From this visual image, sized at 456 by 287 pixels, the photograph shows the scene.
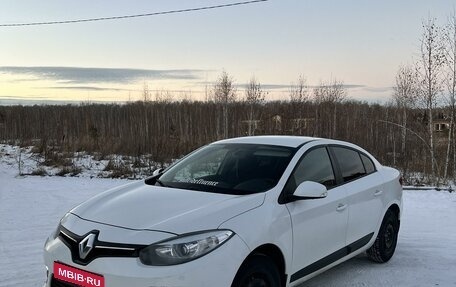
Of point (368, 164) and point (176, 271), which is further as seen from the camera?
point (368, 164)

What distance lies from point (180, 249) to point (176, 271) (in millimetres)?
152

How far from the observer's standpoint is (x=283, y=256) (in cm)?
364

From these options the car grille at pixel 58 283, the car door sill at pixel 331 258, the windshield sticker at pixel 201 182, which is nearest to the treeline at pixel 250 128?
the car door sill at pixel 331 258

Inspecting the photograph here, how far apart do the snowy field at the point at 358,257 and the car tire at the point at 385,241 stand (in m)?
0.12

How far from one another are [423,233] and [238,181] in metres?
4.30

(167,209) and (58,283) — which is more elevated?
(167,209)

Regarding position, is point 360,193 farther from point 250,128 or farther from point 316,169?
point 250,128

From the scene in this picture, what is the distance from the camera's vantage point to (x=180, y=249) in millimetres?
3006

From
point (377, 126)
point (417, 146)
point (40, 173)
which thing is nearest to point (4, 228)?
point (40, 173)

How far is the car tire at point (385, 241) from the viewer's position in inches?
210

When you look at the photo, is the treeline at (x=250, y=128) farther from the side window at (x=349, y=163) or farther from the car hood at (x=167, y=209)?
the car hood at (x=167, y=209)

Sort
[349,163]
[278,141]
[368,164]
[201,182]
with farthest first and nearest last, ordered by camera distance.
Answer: [368,164], [349,163], [278,141], [201,182]

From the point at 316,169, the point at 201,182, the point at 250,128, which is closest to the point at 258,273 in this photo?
the point at 201,182

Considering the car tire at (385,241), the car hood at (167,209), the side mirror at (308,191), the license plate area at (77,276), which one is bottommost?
the car tire at (385,241)
